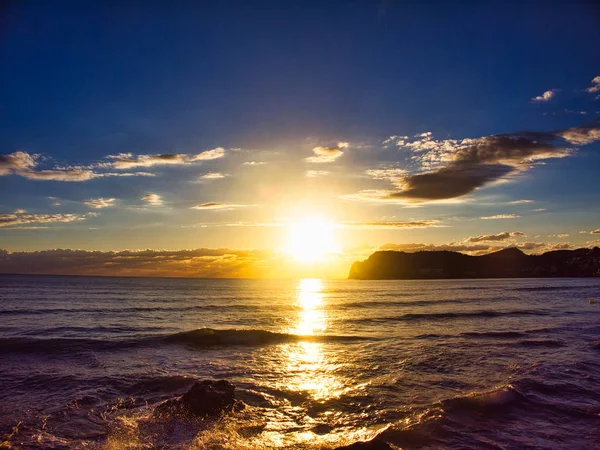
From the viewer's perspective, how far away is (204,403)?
11.1m

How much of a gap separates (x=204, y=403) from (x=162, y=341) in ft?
47.6

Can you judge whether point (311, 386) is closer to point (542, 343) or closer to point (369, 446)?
point (369, 446)

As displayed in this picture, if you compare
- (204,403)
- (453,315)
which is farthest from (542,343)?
(204,403)

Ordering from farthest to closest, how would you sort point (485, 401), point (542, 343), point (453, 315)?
point (453, 315)
point (542, 343)
point (485, 401)

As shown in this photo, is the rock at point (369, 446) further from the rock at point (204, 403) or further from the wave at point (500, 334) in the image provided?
the wave at point (500, 334)

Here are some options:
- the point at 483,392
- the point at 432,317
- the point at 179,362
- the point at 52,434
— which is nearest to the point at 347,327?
the point at 432,317

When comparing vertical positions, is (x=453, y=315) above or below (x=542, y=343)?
below

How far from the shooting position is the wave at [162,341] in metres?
21.3

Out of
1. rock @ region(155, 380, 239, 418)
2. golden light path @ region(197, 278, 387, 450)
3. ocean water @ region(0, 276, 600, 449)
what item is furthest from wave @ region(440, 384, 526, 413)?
rock @ region(155, 380, 239, 418)

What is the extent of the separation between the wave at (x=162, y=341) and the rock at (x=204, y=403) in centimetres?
1187

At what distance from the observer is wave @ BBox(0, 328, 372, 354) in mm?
21328

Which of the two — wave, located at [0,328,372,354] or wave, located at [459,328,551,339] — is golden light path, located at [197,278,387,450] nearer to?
wave, located at [0,328,372,354]

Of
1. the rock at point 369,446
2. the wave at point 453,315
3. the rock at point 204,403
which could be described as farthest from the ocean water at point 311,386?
the wave at point 453,315

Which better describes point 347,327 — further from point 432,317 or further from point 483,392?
point 483,392
